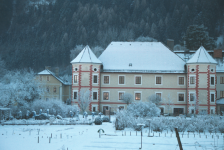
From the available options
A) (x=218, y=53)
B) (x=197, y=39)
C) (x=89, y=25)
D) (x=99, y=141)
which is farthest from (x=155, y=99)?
(x=89, y=25)

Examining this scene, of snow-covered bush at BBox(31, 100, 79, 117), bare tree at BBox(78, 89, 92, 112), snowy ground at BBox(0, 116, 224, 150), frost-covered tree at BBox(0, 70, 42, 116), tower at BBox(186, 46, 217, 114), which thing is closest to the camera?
snowy ground at BBox(0, 116, 224, 150)

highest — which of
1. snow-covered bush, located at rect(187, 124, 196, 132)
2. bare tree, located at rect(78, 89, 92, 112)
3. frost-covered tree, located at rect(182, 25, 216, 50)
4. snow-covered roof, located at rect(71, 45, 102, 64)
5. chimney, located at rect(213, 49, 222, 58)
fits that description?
frost-covered tree, located at rect(182, 25, 216, 50)

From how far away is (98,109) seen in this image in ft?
158

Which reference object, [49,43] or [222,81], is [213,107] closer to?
[222,81]

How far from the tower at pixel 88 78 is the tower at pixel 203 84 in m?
14.1

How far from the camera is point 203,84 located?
46.8 meters

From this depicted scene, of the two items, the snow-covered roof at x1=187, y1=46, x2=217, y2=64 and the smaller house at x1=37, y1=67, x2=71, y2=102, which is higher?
the snow-covered roof at x1=187, y1=46, x2=217, y2=64

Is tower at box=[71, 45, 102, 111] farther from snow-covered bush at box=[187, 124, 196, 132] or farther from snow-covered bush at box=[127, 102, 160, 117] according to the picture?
snow-covered bush at box=[187, 124, 196, 132]

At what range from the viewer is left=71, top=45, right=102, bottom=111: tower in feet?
157

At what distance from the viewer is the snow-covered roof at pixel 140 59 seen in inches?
1933

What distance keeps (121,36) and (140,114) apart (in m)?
90.5

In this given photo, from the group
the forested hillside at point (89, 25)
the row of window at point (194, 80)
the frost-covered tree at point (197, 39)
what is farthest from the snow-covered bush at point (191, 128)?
the forested hillside at point (89, 25)

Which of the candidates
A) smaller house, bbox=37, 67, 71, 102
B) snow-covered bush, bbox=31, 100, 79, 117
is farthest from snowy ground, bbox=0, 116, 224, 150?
smaller house, bbox=37, 67, 71, 102

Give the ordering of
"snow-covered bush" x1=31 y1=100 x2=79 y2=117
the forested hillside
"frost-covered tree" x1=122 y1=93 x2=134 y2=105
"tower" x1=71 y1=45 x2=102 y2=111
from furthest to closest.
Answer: the forested hillside < "tower" x1=71 y1=45 x2=102 y2=111 < "frost-covered tree" x1=122 y1=93 x2=134 y2=105 < "snow-covered bush" x1=31 y1=100 x2=79 y2=117
